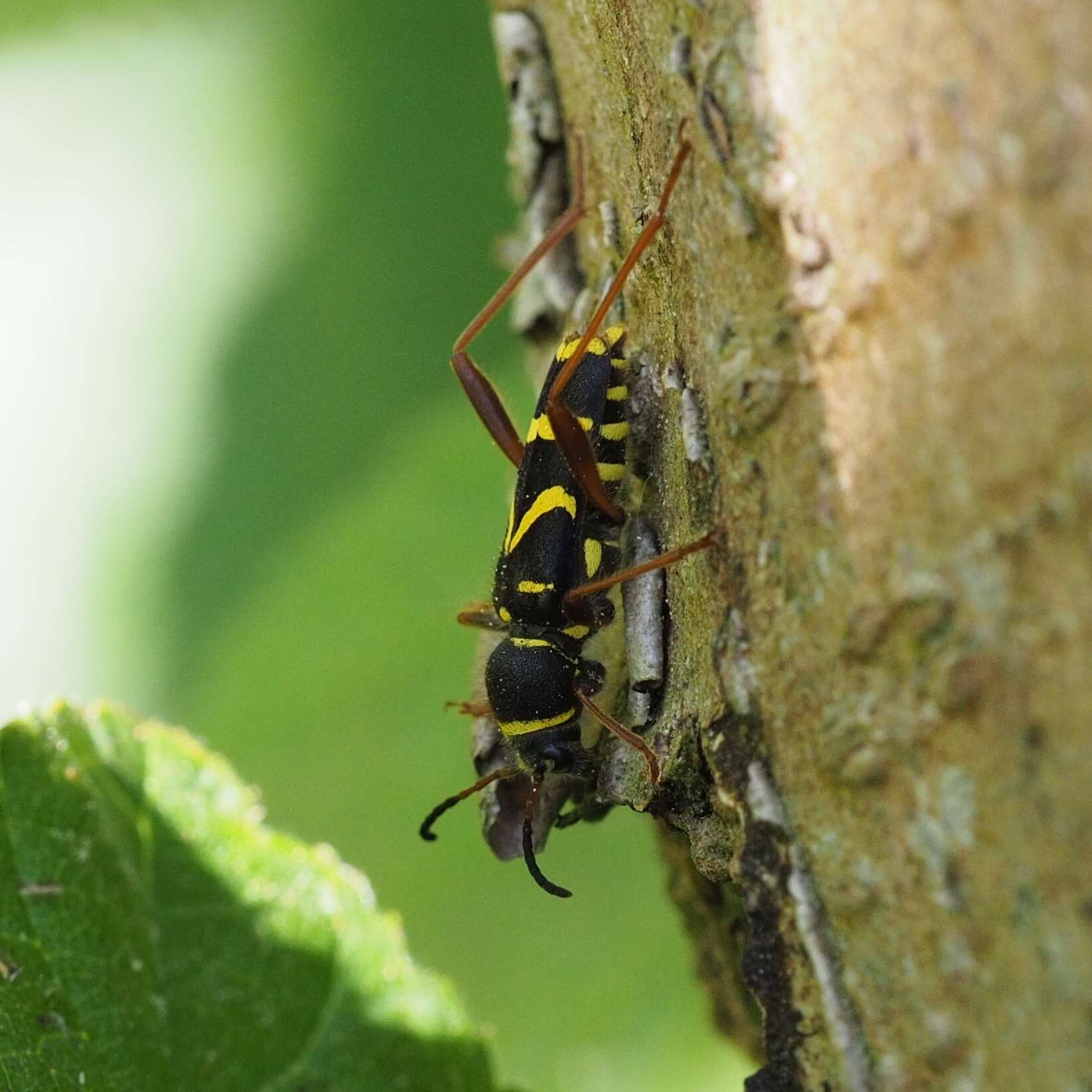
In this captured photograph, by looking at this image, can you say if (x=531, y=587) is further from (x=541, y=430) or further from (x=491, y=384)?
(x=491, y=384)

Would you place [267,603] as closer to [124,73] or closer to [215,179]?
[215,179]

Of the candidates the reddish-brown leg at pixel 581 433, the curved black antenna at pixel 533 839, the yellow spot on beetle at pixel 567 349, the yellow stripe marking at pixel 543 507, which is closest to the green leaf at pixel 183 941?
the curved black antenna at pixel 533 839

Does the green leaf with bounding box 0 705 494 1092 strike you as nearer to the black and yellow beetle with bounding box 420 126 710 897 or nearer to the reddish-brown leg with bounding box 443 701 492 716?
the black and yellow beetle with bounding box 420 126 710 897

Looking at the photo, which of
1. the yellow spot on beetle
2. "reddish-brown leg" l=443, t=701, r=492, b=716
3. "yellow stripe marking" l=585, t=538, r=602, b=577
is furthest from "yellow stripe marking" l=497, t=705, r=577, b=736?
the yellow spot on beetle

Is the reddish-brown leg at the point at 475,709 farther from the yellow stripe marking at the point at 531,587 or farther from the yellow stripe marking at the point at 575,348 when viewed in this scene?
the yellow stripe marking at the point at 575,348

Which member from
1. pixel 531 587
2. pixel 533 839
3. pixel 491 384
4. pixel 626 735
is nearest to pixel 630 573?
pixel 626 735
